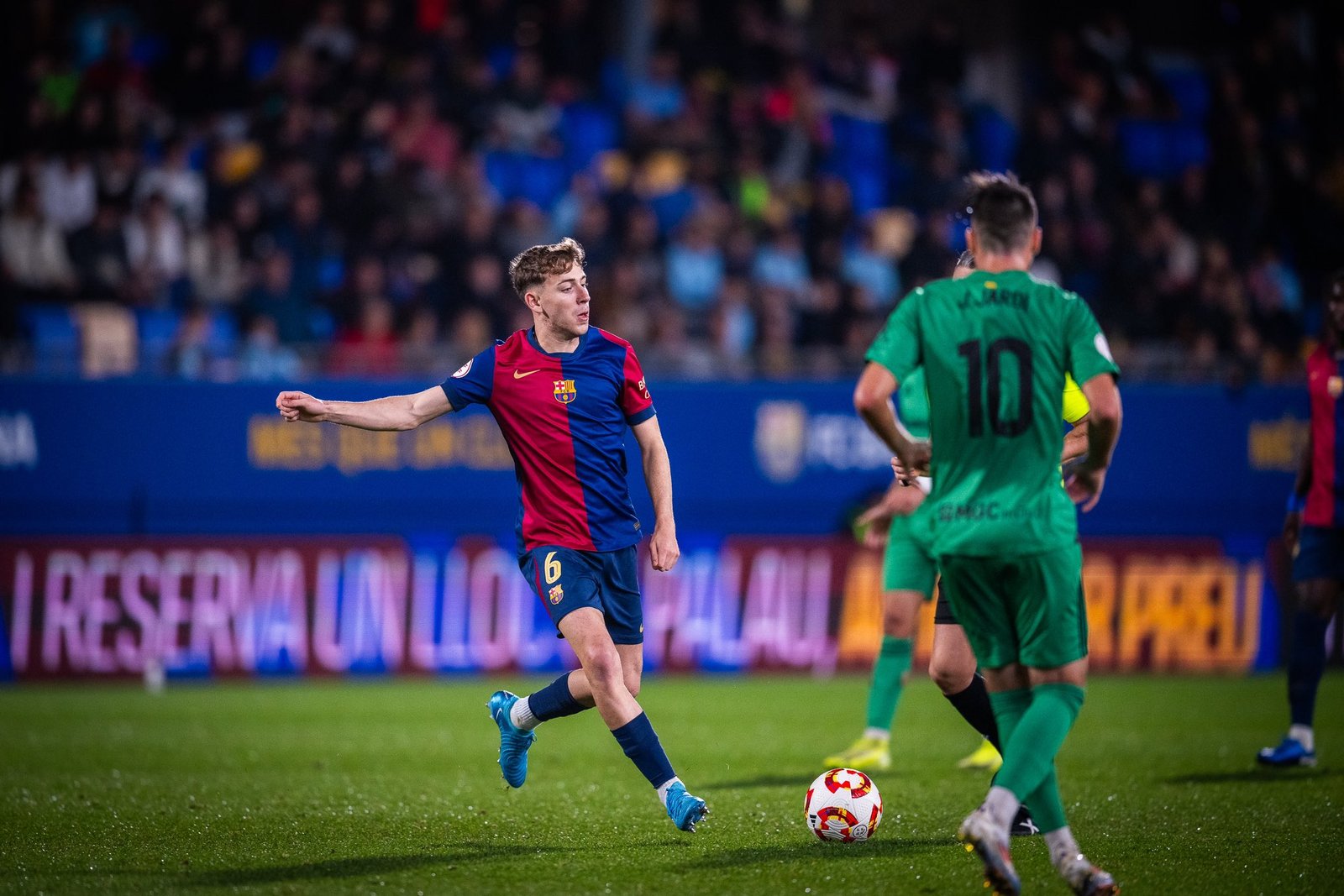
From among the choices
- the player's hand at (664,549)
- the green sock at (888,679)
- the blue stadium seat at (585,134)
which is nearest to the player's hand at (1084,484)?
the player's hand at (664,549)

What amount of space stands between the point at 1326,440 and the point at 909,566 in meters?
2.35

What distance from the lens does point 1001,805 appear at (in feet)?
16.1

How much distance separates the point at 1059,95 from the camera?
19.5m

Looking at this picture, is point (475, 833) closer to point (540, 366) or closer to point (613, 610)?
point (613, 610)

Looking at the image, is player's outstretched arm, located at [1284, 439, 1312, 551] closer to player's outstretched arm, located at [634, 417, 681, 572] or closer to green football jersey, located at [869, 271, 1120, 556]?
player's outstretched arm, located at [634, 417, 681, 572]

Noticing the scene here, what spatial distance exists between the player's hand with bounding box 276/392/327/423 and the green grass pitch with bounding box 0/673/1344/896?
1.65m

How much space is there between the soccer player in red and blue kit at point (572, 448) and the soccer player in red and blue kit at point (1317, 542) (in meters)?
3.94

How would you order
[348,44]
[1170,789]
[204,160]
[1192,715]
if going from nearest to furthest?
[1170,789], [1192,715], [204,160], [348,44]

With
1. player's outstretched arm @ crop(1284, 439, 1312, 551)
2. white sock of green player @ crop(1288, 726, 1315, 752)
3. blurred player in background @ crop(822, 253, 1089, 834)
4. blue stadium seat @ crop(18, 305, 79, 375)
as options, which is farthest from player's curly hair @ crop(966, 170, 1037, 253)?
blue stadium seat @ crop(18, 305, 79, 375)

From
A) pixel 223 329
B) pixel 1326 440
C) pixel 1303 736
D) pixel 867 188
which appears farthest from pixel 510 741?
pixel 867 188

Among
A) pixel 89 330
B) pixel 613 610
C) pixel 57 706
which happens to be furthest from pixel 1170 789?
pixel 89 330

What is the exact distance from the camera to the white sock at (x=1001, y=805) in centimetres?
488

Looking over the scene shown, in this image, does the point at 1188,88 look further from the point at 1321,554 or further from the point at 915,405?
the point at 915,405

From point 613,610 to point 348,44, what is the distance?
1249 cm
